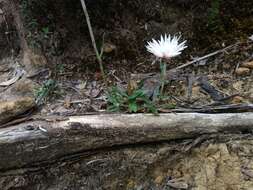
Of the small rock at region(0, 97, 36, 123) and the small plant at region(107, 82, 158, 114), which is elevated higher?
the small plant at region(107, 82, 158, 114)

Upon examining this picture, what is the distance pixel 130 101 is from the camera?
8.21 feet

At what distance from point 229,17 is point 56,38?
1138 millimetres

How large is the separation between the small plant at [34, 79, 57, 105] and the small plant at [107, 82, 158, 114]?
0.42m

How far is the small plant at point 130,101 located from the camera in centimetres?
246

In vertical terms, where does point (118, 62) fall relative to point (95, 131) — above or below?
above

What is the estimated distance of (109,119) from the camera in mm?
2402

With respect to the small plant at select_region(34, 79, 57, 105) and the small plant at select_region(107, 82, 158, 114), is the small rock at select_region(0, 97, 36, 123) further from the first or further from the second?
the small plant at select_region(107, 82, 158, 114)

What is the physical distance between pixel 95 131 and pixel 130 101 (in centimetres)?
28

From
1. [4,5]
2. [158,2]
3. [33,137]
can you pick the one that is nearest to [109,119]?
[33,137]

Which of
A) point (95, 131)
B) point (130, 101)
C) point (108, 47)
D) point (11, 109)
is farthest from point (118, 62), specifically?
point (11, 109)

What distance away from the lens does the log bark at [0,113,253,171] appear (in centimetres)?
231

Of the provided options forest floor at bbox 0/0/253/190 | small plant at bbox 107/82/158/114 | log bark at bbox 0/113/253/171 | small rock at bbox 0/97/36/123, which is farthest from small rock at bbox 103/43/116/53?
small rock at bbox 0/97/36/123

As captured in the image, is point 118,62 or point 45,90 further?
point 118,62

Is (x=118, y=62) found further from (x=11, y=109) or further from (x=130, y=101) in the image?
(x=11, y=109)
